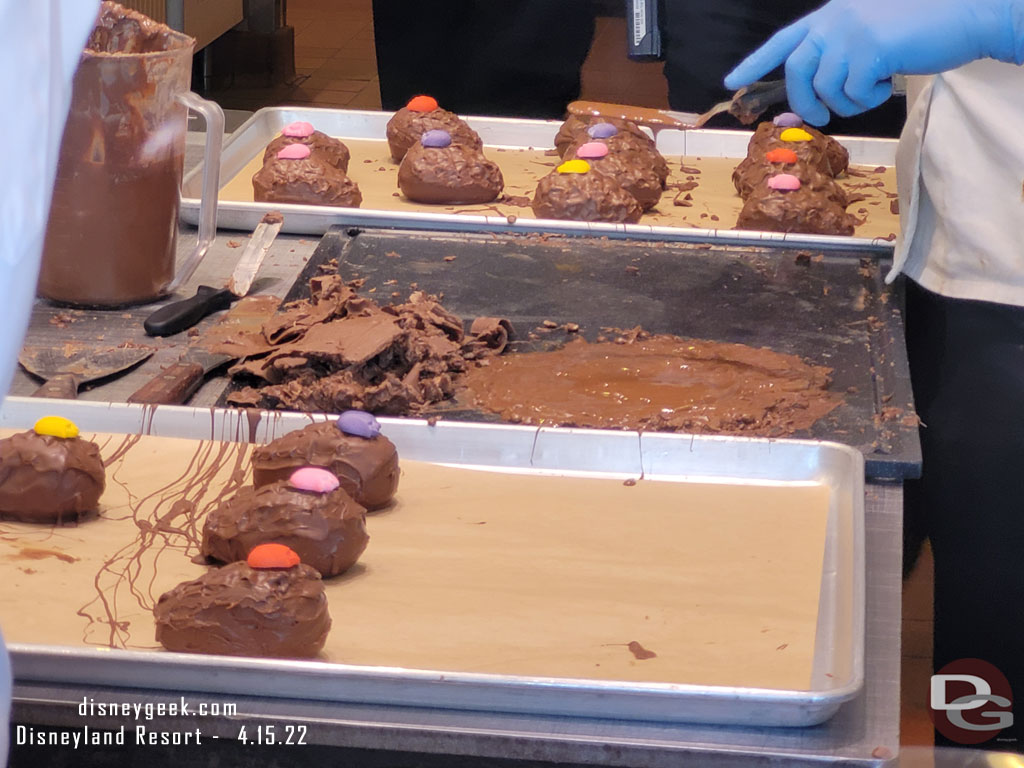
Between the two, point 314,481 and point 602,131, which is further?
point 602,131

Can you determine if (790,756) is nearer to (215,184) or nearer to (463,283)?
(463,283)

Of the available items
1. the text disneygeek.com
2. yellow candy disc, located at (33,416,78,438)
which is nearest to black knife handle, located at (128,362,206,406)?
yellow candy disc, located at (33,416,78,438)

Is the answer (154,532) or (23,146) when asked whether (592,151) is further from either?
(23,146)

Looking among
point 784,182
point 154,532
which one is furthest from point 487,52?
point 154,532

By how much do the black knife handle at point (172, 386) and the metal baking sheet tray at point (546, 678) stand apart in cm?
4

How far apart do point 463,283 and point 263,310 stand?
318 mm

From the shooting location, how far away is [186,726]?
36.1 inches

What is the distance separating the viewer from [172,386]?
149cm

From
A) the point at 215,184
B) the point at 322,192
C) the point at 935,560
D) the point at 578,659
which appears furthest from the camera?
the point at 322,192

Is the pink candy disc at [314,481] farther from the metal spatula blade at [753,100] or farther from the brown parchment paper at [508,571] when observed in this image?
the metal spatula blade at [753,100]

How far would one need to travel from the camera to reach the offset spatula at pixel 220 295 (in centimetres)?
170

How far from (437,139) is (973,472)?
1.12 m

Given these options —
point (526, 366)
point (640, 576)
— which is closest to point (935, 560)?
point (526, 366)

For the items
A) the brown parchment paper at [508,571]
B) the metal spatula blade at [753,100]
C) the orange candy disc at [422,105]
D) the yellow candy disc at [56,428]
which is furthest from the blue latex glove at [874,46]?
the yellow candy disc at [56,428]
